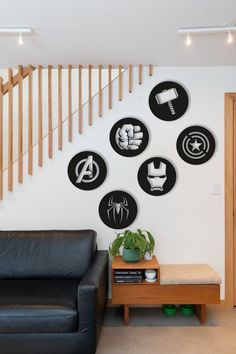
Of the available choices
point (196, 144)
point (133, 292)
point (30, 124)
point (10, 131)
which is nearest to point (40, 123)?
point (30, 124)

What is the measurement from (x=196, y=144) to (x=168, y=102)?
549mm

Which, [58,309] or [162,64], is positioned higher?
[162,64]

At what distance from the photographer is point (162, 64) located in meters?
3.13

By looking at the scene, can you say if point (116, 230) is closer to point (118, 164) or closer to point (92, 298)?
point (118, 164)

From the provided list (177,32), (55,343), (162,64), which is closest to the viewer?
(55,343)

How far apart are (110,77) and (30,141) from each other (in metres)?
1.11

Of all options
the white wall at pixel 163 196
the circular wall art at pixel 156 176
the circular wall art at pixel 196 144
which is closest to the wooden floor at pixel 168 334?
the white wall at pixel 163 196

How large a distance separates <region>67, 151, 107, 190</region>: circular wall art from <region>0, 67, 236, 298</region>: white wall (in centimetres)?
6

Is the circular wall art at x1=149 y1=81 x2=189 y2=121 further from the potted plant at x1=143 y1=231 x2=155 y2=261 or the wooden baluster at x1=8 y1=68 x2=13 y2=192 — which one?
the wooden baluster at x1=8 y1=68 x2=13 y2=192

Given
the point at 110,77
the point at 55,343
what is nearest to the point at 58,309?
the point at 55,343

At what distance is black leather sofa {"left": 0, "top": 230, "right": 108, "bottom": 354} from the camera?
2121mm

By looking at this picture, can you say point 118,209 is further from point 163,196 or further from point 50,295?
point 50,295

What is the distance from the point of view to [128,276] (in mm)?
2734

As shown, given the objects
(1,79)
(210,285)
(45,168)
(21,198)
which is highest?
(1,79)
